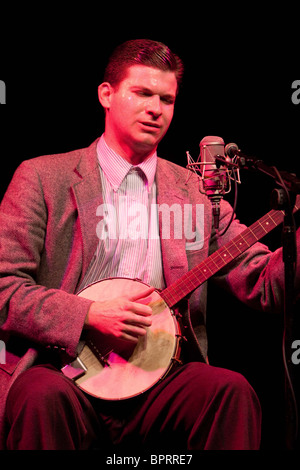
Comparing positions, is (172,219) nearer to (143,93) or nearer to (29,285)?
(143,93)

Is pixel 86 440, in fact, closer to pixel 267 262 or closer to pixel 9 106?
pixel 267 262

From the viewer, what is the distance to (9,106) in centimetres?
314

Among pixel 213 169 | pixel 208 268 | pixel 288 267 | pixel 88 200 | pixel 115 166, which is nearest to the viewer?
pixel 288 267

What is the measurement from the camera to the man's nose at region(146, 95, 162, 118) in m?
2.68

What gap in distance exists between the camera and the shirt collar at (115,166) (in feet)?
9.16

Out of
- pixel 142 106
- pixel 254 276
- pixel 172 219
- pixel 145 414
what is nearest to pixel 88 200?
pixel 172 219

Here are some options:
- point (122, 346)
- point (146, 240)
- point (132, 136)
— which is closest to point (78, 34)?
point (132, 136)

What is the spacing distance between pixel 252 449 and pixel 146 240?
3.58 ft

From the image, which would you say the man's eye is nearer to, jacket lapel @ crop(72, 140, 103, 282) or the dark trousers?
jacket lapel @ crop(72, 140, 103, 282)

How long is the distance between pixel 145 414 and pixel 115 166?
123 centimetres

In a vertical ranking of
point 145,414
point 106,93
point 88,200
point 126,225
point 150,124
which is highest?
point 106,93

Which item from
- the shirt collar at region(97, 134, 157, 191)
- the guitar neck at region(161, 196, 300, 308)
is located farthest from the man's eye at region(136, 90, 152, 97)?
the guitar neck at region(161, 196, 300, 308)

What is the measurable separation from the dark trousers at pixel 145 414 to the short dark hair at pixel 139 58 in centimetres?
146

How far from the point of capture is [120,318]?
2312 mm
